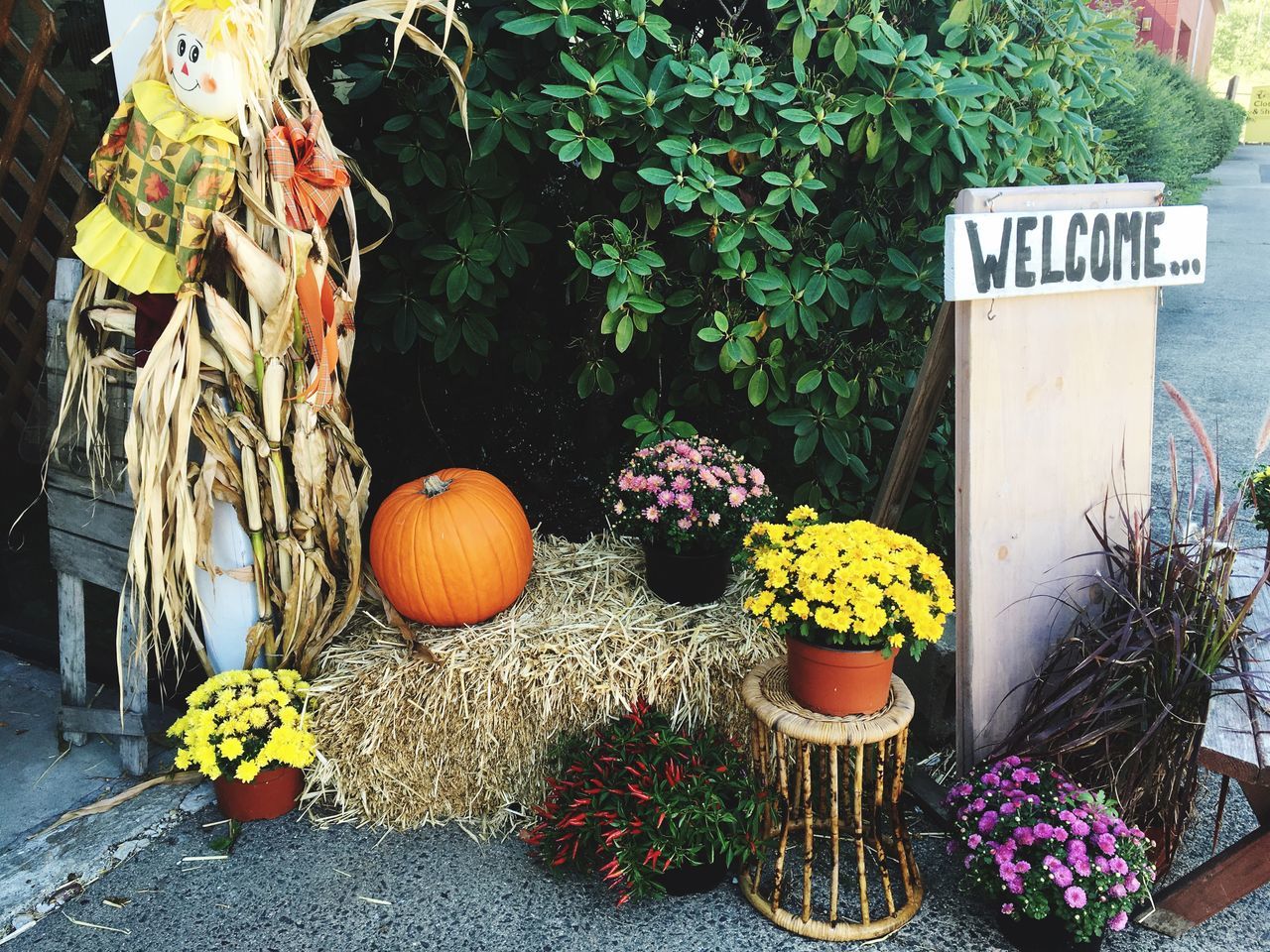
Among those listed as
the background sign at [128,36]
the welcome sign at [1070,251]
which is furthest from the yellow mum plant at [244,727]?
the welcome sign at [1070,251]

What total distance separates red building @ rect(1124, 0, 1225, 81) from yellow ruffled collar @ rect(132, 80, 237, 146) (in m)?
13.6

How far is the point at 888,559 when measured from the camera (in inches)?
85.0

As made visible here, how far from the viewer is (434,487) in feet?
8.77

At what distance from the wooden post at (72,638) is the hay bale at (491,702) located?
0.78 m

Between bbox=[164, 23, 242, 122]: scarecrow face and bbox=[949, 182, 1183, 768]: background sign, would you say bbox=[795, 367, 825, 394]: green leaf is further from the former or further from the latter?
bbox=[164, 23, 242, 122]: scarecrow face

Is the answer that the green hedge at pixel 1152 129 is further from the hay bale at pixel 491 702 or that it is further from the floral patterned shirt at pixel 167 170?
the floral patterned shirt at pixel 167 170

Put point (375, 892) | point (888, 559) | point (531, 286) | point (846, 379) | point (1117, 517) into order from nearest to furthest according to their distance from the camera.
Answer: point (888, 559) < point (375, 892) < point (1117, 517) < point (846, 379) < point (531, 286)

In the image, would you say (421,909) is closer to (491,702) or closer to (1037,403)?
(491,702)

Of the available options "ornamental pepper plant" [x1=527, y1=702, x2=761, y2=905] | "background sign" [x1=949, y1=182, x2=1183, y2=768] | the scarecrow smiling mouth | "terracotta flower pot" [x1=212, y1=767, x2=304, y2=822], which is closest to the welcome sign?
"background sign" [x1=949, y1=182, x2=1183, y2=768]

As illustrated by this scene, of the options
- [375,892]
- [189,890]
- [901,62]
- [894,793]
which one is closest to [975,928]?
[894,793]

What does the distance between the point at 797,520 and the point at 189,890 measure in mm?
1688

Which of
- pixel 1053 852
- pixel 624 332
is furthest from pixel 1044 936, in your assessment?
pixel 624 332

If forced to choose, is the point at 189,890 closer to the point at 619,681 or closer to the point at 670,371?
the point at 619,681

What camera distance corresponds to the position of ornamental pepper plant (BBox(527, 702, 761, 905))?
2.19 meters
